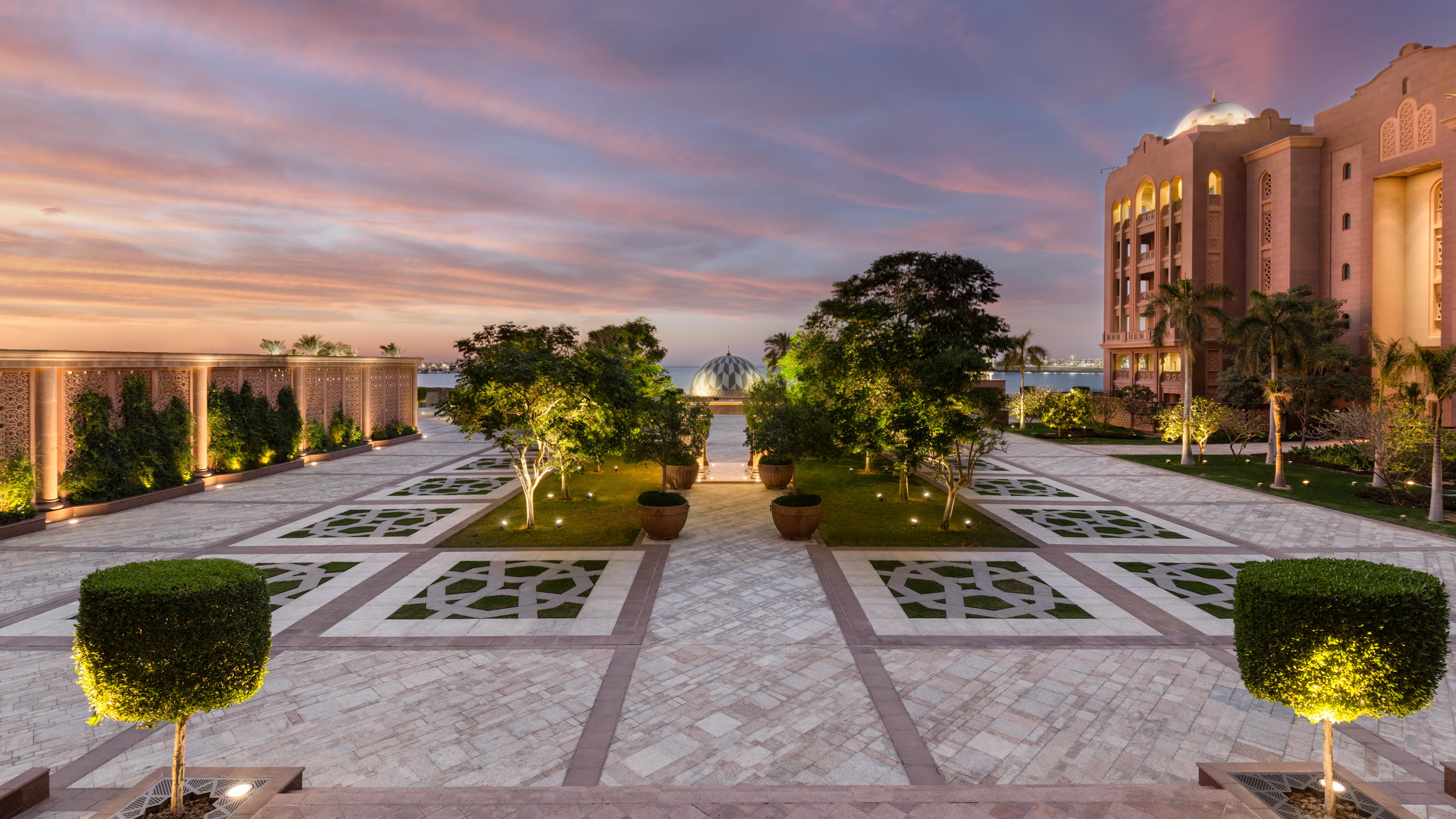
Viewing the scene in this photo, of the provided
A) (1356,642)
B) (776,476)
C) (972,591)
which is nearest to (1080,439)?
(776,476)

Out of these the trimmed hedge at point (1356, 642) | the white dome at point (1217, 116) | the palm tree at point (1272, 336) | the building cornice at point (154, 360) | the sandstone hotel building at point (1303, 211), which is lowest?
the trimmed hedge at point (1356, 642)

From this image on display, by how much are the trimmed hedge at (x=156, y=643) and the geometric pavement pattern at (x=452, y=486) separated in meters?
15.0

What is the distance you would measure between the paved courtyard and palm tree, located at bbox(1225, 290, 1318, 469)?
13.7 m

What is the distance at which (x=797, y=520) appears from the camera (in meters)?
13.5

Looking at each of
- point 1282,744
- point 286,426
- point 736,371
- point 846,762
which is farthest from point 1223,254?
point 286,426

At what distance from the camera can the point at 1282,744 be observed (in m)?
6.01

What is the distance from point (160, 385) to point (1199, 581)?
88.3 ft

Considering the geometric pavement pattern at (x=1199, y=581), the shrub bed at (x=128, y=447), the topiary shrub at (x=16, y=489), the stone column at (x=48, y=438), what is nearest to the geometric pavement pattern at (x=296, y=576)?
the topiary shrub at (x=16, y=489)

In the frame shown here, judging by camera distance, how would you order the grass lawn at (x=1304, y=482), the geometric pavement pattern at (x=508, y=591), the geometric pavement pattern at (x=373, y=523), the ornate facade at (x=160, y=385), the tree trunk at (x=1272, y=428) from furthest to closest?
1. the tree trunk at (x=1272, y=428)
2. the grass lawn at (x=1304, y=482)
3. the ornate facade at (x=160, y=385)
4. the geometric pavement pattern at (x=373, y=523)
5. the geometric pavement pattern at (x=508, y=591)

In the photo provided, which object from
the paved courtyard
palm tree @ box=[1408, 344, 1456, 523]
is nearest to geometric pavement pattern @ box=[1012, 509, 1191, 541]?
the paved courtyard

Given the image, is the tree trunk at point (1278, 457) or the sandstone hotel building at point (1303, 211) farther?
the sandstone hotel building at point (1303, 211)

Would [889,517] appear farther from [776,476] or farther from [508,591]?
[508,591]

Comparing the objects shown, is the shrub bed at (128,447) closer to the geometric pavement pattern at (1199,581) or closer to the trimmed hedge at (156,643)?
the trimmed hedge at (156,643)

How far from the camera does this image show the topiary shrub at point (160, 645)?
13.9 ft
